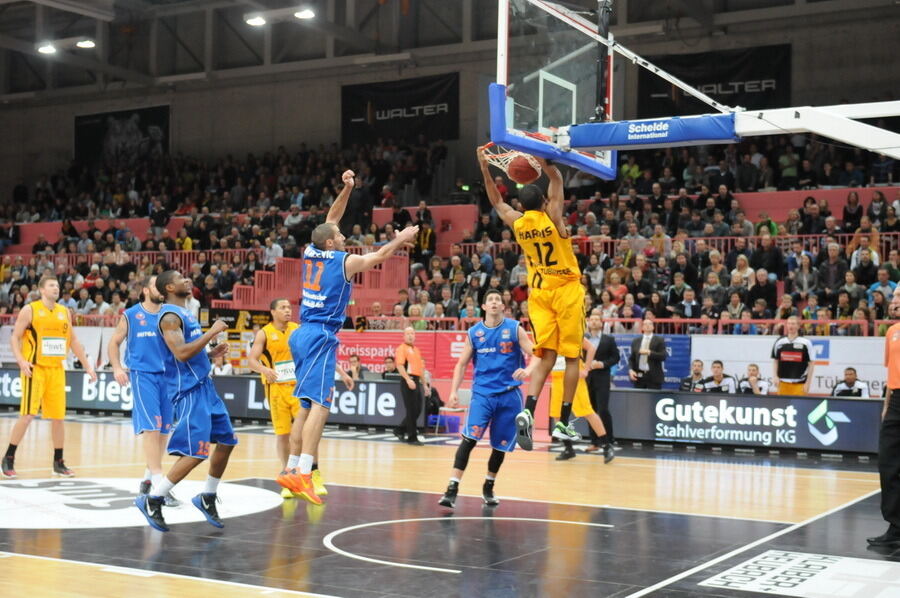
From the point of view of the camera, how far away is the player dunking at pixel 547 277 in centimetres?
888

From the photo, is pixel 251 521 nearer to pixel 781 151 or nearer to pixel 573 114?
pixel 573 114

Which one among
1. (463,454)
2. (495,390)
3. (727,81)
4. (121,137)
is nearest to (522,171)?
(495,390)

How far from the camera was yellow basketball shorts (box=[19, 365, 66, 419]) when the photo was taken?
12109 millimetres

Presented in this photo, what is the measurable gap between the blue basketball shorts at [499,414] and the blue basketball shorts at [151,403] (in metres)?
2.89

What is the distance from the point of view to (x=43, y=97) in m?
39.4

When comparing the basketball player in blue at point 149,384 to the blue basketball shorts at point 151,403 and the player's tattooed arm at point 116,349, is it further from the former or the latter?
the player's tattooed arm at point 116,349

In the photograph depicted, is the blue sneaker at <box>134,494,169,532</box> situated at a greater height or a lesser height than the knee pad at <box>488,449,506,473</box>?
lesser

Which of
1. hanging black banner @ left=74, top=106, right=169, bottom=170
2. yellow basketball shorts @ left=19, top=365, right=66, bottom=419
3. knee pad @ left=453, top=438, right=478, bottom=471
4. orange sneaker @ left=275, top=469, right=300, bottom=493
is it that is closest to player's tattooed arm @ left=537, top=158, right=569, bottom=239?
knee pad @ left=453, top=438, right=478, bottom=471

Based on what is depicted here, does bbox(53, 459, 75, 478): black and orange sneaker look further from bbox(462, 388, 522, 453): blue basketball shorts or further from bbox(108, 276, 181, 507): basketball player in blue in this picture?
bbox(462, 388, 522, 453): blue basketball shorts

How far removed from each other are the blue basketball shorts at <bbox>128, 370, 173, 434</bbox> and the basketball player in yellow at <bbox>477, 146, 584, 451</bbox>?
9.88ft

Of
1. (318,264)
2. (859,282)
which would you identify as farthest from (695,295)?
(318,264)

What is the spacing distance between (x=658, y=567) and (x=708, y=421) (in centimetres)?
940

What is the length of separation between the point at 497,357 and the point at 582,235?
13113 mm

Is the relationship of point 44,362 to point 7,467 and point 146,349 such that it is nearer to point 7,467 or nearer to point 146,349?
point 7,467
